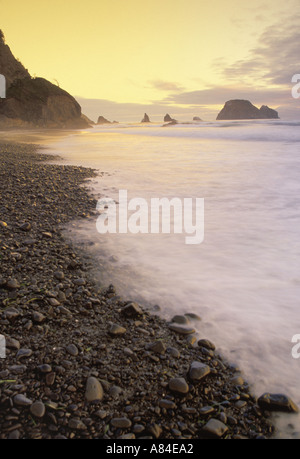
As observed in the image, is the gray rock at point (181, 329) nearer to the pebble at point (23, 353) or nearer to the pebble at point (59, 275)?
the pebble at point (23, 353)

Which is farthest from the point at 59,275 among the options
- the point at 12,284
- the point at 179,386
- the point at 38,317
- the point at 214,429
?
the point at 214,429

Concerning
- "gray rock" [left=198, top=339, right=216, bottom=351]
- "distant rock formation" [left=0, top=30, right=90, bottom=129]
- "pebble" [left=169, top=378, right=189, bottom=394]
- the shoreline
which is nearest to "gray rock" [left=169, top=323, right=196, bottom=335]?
the shoreline

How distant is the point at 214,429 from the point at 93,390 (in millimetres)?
794

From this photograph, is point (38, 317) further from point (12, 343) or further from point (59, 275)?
point (59, 275)

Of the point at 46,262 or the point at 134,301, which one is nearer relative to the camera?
the point at 134,301

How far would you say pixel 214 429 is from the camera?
181cm

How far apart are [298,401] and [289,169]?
1173 centimetres

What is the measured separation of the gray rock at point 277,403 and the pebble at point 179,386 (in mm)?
491

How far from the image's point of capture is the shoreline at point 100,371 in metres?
1.83

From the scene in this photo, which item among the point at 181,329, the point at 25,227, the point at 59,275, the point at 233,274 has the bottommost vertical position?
the point at 181,329

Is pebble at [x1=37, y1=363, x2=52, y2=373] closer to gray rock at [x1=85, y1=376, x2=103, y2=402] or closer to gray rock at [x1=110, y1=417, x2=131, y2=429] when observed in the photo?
gray rock at [x1=85, y1=376, x2=103, y2=402]
